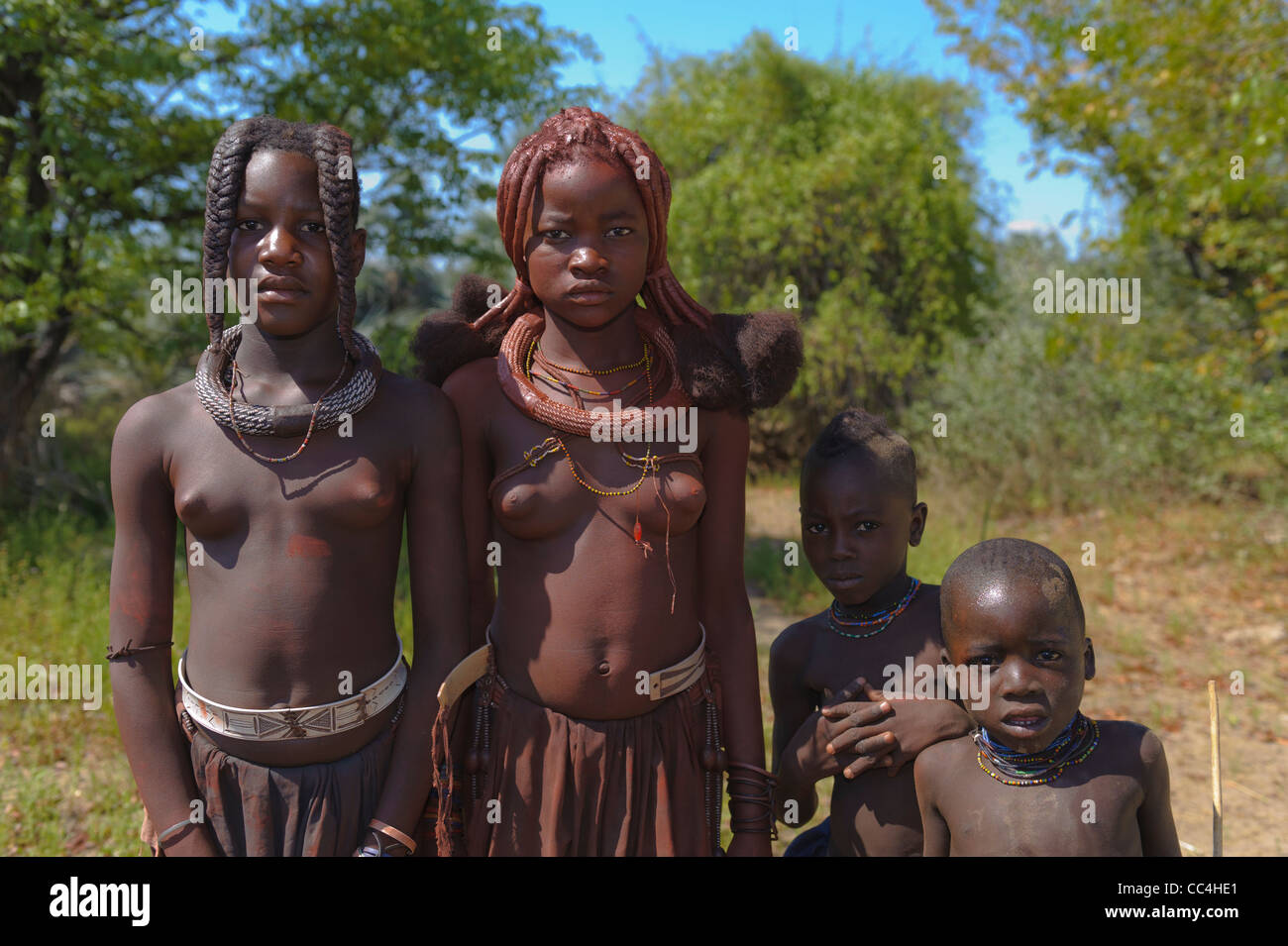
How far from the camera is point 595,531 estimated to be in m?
2.01

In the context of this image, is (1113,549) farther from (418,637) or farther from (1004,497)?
(418,637)

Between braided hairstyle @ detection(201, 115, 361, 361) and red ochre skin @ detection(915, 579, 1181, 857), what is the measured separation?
1.39m

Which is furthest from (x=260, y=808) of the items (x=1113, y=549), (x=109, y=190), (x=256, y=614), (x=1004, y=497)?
(x=1004, y=497)

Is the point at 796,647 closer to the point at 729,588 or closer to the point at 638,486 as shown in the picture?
the point at 729,588

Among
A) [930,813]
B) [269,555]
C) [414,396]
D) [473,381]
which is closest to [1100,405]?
[930,813]

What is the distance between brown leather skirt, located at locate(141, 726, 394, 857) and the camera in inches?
71.6

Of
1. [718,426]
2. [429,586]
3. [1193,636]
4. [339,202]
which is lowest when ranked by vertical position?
[1193,636]

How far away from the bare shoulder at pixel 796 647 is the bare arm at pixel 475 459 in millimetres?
717

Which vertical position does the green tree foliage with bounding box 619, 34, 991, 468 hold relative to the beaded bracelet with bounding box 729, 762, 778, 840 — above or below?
above

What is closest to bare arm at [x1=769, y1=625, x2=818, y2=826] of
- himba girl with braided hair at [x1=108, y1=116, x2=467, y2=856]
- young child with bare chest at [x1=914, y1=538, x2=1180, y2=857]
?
young child with bare chest at [x1=914, y1=538, x2=1180, y2=857]

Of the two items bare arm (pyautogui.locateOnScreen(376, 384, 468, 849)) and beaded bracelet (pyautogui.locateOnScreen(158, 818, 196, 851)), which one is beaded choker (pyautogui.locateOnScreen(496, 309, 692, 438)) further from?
beaded bracelet (pyautogui.locateOnScreen(158, 818, 196, 851))

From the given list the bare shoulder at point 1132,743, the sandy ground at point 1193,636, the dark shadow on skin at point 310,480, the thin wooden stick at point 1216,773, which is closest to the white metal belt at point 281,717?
the dark shadow on skin at point 310,480

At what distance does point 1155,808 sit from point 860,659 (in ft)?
2.12

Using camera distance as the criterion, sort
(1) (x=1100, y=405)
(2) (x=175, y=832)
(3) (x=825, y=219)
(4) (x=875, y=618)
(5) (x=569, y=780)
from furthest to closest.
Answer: (3) (x=825, y=219)
(1) (x=1100, y=405)
(4) (x=875, y=618)
(5) (x=569, y=780)
(2) (x=175, y=832)
